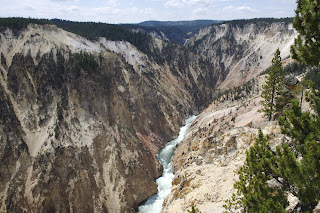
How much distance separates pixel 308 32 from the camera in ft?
31.7

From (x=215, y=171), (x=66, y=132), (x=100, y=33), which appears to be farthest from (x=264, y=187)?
(x=100, y=33)

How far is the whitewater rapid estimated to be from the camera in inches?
1347

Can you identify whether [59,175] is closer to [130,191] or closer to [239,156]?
[130,191]

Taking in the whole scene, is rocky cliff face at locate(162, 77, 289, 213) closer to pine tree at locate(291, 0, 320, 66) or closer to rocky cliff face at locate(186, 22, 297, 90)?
pine tree at locate(291, 0, 320, 66)

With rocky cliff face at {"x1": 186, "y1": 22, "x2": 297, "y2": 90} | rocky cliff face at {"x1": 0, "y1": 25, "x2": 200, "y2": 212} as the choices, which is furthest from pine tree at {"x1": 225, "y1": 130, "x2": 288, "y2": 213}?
rocky cliff face at {"x1": 186, "y1": 22, "x2": 297, "y2": 90}

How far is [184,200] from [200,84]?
8059 cm

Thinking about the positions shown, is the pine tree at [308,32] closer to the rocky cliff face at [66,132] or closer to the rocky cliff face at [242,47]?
the rocky cliff face at [66,132]

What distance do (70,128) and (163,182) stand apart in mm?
16297

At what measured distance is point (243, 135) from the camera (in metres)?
30.3

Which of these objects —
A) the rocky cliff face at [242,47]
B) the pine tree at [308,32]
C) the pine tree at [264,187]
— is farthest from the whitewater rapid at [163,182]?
the rocky cliff face at [242,47]

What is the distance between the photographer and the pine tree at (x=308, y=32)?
361 inches

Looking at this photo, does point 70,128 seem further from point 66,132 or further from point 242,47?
point 242,47

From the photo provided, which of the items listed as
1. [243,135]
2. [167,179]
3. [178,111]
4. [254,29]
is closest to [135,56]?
[178,111]

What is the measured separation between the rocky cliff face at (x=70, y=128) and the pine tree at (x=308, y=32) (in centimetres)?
3039
